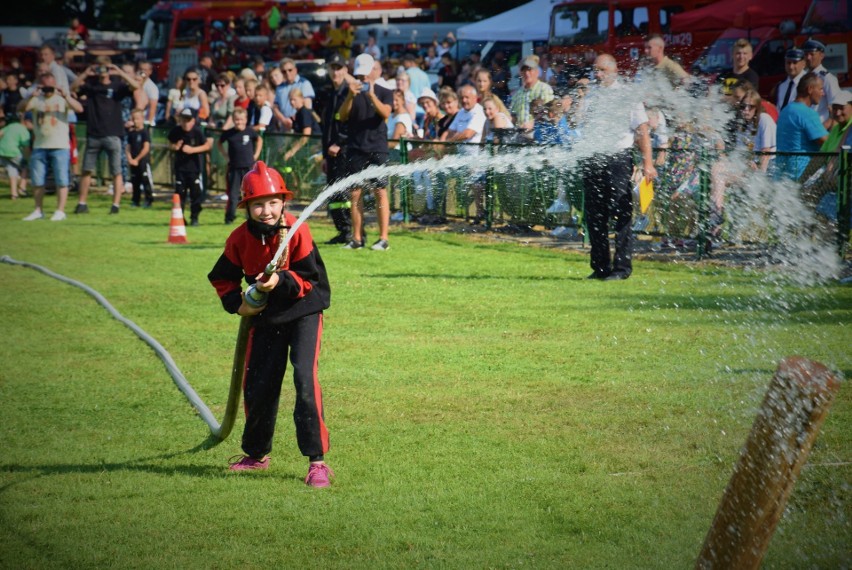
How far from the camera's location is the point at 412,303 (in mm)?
10773

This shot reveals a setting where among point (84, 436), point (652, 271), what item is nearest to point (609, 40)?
point (652, 271)

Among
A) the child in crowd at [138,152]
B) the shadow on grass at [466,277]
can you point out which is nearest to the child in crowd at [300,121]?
the child in crowd at [138,152]

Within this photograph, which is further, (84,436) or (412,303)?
(412,303)

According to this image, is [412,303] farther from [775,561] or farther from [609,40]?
[609,40]

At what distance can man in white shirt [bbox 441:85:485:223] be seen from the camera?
51.0 ft

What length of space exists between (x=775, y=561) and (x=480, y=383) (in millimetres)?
3269

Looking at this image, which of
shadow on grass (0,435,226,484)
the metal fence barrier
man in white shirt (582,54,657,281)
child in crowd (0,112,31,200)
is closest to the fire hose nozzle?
shadow on grass (0,435,226,484)

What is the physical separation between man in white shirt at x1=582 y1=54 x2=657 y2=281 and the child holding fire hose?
6.07m

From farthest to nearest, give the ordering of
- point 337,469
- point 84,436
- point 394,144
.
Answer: point 394,144
point 84,436
point 337,469

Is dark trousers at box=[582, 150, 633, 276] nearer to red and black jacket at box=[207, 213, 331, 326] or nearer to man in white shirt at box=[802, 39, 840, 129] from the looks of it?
man in white shirt at box=[802, 39, 840, 129]

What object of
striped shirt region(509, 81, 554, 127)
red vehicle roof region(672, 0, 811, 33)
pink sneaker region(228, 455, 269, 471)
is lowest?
pink sneaker region(228, 455, 269, 471)

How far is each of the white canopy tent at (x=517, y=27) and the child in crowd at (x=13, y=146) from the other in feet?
33.3

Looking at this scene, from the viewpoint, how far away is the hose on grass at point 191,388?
5.86 m

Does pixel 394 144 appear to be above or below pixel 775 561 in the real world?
above
